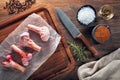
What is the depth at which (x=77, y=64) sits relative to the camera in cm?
160

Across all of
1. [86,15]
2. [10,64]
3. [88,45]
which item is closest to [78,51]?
[88,45]

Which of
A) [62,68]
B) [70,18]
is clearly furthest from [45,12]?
[62,68]

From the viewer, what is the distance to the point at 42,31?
60.6 inches

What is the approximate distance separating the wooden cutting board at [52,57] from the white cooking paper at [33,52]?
15 mm

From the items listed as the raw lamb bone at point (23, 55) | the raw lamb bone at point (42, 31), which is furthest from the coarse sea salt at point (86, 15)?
the raw lamb bone at point (23, 55)

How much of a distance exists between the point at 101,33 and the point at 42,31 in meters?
0.25

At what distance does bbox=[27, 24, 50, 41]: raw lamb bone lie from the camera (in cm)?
154

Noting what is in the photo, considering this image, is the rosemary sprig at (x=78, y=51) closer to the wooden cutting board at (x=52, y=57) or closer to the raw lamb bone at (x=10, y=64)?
the wooden cutting board at (x=52, y=57)

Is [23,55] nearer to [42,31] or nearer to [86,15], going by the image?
[42,31]

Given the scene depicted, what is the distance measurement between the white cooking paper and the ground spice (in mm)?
159

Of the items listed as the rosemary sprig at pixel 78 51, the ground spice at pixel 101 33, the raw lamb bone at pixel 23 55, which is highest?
the raw lamb bone at pixel 23 55

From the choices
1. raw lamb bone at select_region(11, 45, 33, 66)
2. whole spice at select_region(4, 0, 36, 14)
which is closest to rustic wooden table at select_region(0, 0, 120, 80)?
whole spice at select_region(4, 0, 36, 14)

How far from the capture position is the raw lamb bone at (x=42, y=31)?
154cm

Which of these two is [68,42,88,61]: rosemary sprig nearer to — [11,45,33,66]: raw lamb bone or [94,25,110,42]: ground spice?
[94,25,110,42]: ground spice
